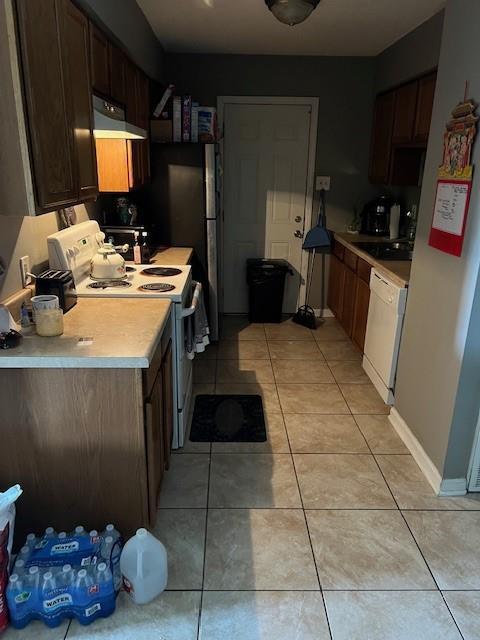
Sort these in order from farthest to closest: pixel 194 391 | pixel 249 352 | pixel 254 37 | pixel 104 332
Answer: pixel 249 352 → pixel 254 37 → pixel 194 391 → pixel 104 332

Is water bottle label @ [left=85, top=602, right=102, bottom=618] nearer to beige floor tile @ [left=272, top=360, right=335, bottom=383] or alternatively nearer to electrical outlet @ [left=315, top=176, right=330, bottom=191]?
beige floor tile @ [left=272, top=360, right=335, bottom=383]

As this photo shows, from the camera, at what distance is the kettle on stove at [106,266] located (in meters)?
2.67

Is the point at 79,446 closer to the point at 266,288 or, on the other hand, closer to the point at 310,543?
the point at 310,543

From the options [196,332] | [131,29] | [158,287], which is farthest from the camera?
[131,29]

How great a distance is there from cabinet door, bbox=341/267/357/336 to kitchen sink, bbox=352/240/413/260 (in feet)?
0.82

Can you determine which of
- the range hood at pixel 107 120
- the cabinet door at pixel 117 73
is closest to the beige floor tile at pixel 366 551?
the range hood at pixel 107 120

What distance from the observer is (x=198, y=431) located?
286 centimetres

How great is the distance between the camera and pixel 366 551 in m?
2.00

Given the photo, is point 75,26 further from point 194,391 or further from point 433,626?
point 433,626

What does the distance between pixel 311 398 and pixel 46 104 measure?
235 cm

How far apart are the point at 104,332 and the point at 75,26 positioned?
126 centimetres

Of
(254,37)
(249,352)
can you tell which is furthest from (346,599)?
(254,37)

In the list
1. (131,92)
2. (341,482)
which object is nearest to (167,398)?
(341,482)

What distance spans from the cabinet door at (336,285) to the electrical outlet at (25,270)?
2.87m
